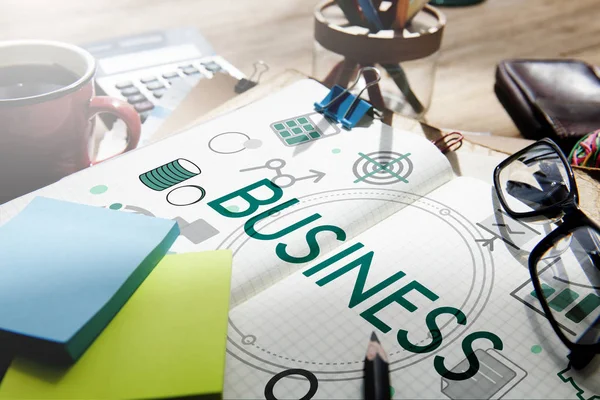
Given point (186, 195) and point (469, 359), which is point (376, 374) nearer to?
point (469, 359)

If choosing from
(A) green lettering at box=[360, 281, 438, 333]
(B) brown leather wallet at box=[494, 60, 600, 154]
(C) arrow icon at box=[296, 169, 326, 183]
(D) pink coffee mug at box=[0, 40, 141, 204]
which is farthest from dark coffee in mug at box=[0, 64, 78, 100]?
(B) brown leather wallet at box=[494, 60, 600, 154]

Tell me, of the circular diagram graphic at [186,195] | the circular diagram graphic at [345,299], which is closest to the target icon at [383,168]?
the circular diagram graphic at [345,299]

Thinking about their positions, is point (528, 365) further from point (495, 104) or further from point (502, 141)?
point (495, 104)

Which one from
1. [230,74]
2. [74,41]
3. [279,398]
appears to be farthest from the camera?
[74,41]

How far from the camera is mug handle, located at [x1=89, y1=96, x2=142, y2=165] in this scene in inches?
20.3

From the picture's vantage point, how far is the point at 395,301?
0.39 meters

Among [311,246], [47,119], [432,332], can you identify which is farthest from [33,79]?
[432,332]

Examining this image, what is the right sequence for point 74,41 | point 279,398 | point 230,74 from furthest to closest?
point 74,41 < point 230,74 < point 279,398

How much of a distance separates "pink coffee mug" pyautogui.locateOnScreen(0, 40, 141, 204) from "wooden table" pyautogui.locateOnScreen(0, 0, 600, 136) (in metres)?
0.26

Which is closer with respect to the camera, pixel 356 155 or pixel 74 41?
pixel 356 155

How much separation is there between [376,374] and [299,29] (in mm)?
631

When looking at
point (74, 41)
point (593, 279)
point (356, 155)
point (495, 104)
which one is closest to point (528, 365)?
point (593, 279)

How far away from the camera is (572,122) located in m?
0.63

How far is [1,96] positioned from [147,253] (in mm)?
231
